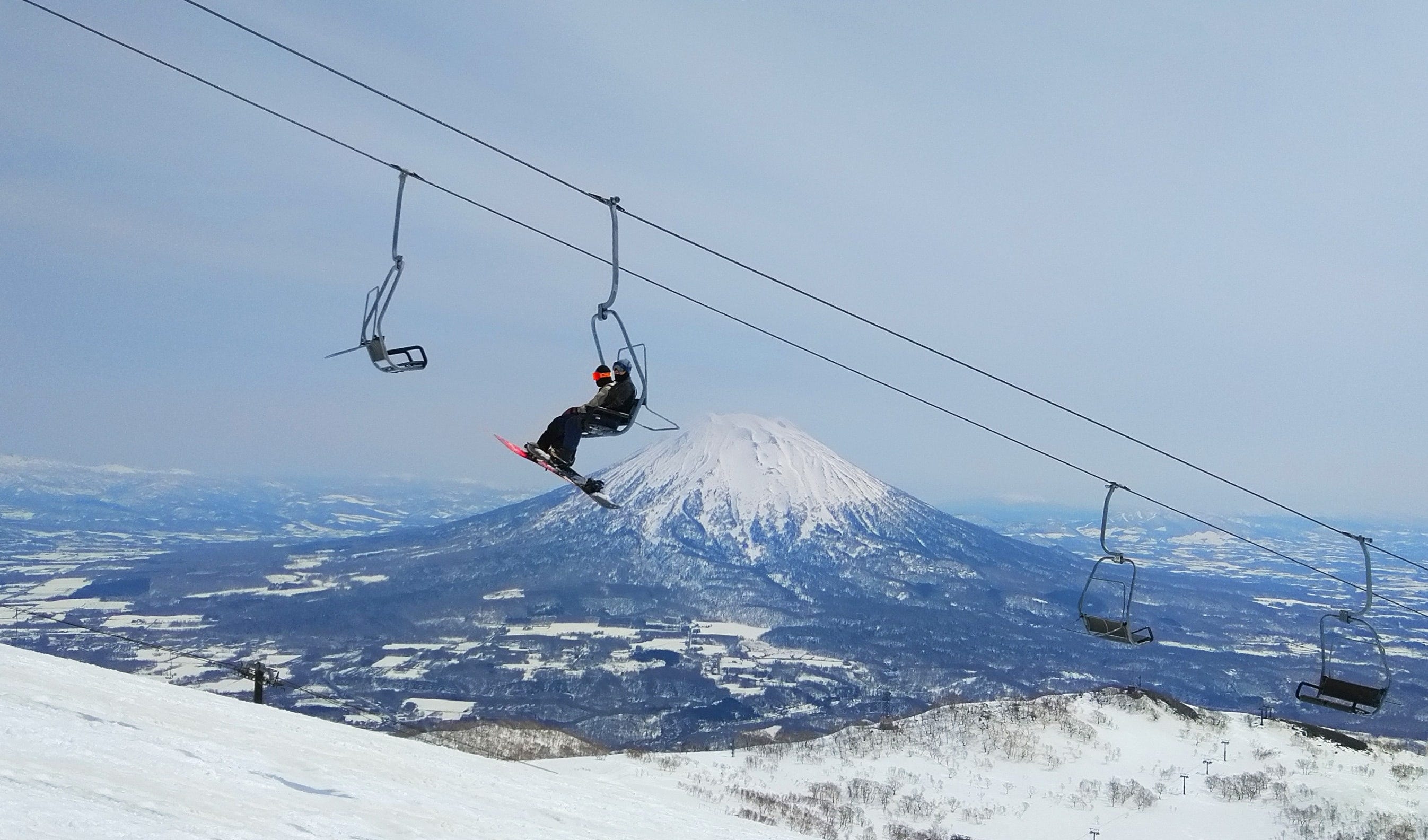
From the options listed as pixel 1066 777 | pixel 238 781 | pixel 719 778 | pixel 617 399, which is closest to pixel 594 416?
pixel 617 399

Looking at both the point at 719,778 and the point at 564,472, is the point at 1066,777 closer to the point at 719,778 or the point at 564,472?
the point at 719,778

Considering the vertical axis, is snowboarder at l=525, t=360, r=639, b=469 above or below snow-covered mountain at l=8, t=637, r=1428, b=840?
above

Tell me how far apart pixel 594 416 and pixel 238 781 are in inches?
214

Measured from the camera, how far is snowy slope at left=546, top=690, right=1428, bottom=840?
35531mm

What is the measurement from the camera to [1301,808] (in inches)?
1460

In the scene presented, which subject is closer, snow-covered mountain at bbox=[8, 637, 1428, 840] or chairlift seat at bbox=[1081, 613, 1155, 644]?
snow-covered mountain at bbox=[8, 637, 1428, 840]

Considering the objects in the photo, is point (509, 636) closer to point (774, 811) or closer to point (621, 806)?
point (774, 811)

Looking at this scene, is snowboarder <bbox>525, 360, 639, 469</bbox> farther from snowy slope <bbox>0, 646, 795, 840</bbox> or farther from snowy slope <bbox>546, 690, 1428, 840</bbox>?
snowy slope <bbox>546, 690, 1428, 840</bbox>

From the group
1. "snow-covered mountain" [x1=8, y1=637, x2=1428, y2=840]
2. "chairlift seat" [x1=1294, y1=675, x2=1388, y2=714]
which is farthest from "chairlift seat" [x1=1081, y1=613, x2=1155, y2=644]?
"snow-covered mountain" [x1=8, y1=637, x2=1428, y2=840]

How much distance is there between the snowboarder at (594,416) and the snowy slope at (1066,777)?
68.8 feet

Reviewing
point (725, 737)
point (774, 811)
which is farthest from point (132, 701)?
point (725, 737)

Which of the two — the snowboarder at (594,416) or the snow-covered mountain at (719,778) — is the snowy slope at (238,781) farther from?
the snowboarder at (594,416)

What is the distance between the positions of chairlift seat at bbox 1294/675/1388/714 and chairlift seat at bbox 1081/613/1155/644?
76.7 inches

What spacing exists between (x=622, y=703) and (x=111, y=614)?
372 feet
